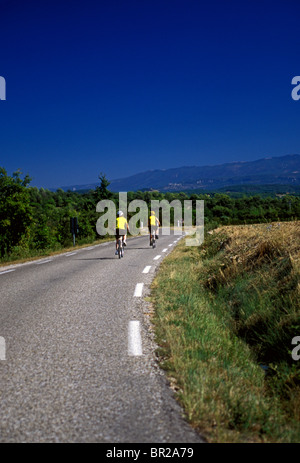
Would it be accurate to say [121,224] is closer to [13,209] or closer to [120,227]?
[120,227]

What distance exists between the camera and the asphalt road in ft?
7.88

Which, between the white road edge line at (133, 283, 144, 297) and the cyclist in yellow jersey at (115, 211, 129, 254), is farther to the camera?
the cyclist in yellow jersey at (115, 211, 129, 254)

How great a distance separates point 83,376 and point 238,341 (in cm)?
208

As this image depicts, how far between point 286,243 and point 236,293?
4.43 feet

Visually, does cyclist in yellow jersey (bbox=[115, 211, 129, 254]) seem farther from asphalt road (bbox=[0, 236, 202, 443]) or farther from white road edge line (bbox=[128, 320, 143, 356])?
white road edge line (bbox=[128, 320, 143, 356])

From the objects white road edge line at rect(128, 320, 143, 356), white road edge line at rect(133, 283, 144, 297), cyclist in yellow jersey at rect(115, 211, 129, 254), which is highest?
cyclist in yellow jersey at rect(115, 211, 129, 254)

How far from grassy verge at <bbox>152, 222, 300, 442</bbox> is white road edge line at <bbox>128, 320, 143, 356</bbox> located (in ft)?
0.79

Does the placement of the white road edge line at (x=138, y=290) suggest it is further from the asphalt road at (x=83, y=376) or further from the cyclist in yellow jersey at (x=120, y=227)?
the cyclist in yellow jersey at (x=120, y=227)

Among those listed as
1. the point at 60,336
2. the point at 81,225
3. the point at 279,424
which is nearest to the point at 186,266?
the point at 60,336

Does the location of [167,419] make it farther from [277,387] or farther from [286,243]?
[286,243]

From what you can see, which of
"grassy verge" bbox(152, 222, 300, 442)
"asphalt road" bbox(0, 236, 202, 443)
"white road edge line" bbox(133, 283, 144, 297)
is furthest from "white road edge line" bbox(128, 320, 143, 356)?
"white road edge line" bbox(133, 283, 144, 297)

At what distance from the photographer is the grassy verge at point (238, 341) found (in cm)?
255

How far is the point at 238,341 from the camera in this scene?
4.41 metres

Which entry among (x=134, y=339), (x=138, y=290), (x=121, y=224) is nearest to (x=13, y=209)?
(x=121, y=224)
